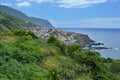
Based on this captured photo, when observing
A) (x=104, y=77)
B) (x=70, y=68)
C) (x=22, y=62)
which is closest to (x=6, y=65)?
(x=22, y=62)

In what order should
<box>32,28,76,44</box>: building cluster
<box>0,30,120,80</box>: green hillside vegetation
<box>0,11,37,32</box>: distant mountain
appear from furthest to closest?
<box>32,28,76,44</box>: building cluster, <box>0,11,37,32</box>: distant mountain, <box>0,30,120,80</box>: green hillside vegetation

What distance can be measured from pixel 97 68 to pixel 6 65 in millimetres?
14714

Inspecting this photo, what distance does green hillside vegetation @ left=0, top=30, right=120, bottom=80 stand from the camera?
67.1ft

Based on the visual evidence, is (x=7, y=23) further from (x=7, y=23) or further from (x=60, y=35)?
(x=60, y=35)

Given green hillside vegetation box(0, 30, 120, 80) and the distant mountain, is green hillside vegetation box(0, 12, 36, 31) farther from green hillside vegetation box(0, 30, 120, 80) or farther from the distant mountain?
green hillside vegetation box(0, 30, 120, 80)

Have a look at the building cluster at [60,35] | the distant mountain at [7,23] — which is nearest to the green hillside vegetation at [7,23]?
the distant mountain at [7,23]

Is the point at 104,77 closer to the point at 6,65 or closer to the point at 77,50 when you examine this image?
the point at 77,50

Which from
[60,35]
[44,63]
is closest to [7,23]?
[60,35]

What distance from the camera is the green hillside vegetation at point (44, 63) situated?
2045 centimetres

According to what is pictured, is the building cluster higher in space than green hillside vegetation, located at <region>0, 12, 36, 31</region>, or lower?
lower

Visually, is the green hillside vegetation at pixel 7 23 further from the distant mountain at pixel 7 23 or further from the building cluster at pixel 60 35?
the building cluster at pixel 60 35

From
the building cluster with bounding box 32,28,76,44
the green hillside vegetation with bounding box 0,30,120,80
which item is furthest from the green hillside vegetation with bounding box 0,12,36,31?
the green hillside vegetation with bounding box 0,30,120,80

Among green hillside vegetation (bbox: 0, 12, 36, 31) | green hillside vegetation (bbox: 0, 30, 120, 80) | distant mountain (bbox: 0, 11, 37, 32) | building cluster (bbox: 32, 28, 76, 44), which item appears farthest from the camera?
building cluster (bbox: 32, 28, 76, 44)

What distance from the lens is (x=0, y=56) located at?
21562 mm
